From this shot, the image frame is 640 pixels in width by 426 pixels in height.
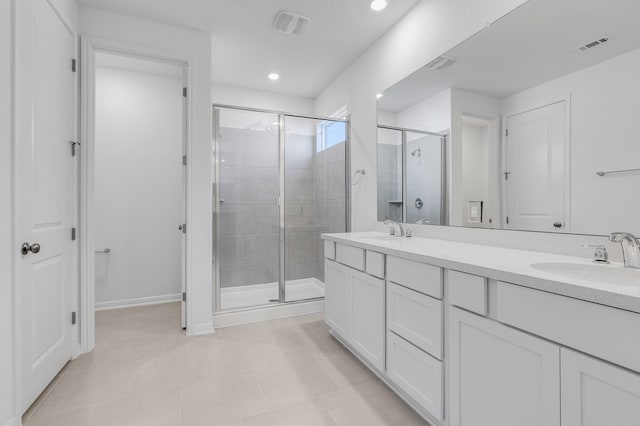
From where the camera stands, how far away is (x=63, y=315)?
2.05 metres

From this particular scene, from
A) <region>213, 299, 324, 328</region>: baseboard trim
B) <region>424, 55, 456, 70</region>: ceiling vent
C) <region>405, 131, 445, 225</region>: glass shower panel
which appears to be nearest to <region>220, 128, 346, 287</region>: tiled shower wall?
<region>213, 299, 324, 328</region>: baseboard trim

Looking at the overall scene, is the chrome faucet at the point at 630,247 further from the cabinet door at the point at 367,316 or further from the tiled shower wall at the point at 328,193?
the tiled shower wall at the point at 328,193

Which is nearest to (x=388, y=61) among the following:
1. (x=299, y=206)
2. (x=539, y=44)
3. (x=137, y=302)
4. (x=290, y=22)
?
(x=290, y=22)

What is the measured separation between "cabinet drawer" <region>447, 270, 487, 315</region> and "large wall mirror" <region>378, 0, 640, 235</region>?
2.17 ft

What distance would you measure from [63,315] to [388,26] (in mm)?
3349

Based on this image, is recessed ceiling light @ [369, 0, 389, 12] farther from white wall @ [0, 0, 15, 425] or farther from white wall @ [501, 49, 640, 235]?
white wall @ [0, 0, 15, 425]

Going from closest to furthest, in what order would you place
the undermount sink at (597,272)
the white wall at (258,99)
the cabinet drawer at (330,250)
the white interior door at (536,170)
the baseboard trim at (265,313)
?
the undermount sink at (597,272) < the white interior door at (536,170) < the cabinet drawer at (330,250) < the baseboard trim at (265,313) < the white wall at (258,99)

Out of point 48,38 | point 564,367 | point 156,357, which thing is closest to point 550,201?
point 564,367

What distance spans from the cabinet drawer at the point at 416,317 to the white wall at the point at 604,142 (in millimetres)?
779

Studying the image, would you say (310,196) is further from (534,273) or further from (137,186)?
(534,273)

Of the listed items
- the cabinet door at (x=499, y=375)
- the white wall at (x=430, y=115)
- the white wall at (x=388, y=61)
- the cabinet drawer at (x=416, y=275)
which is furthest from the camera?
the white wall at (x=430, y=115)

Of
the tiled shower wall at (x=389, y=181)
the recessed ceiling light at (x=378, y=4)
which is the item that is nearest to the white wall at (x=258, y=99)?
the tiled shower wall at (x=389, y=181)

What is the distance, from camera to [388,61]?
2.65 meters

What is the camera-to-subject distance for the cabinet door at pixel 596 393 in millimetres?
765
